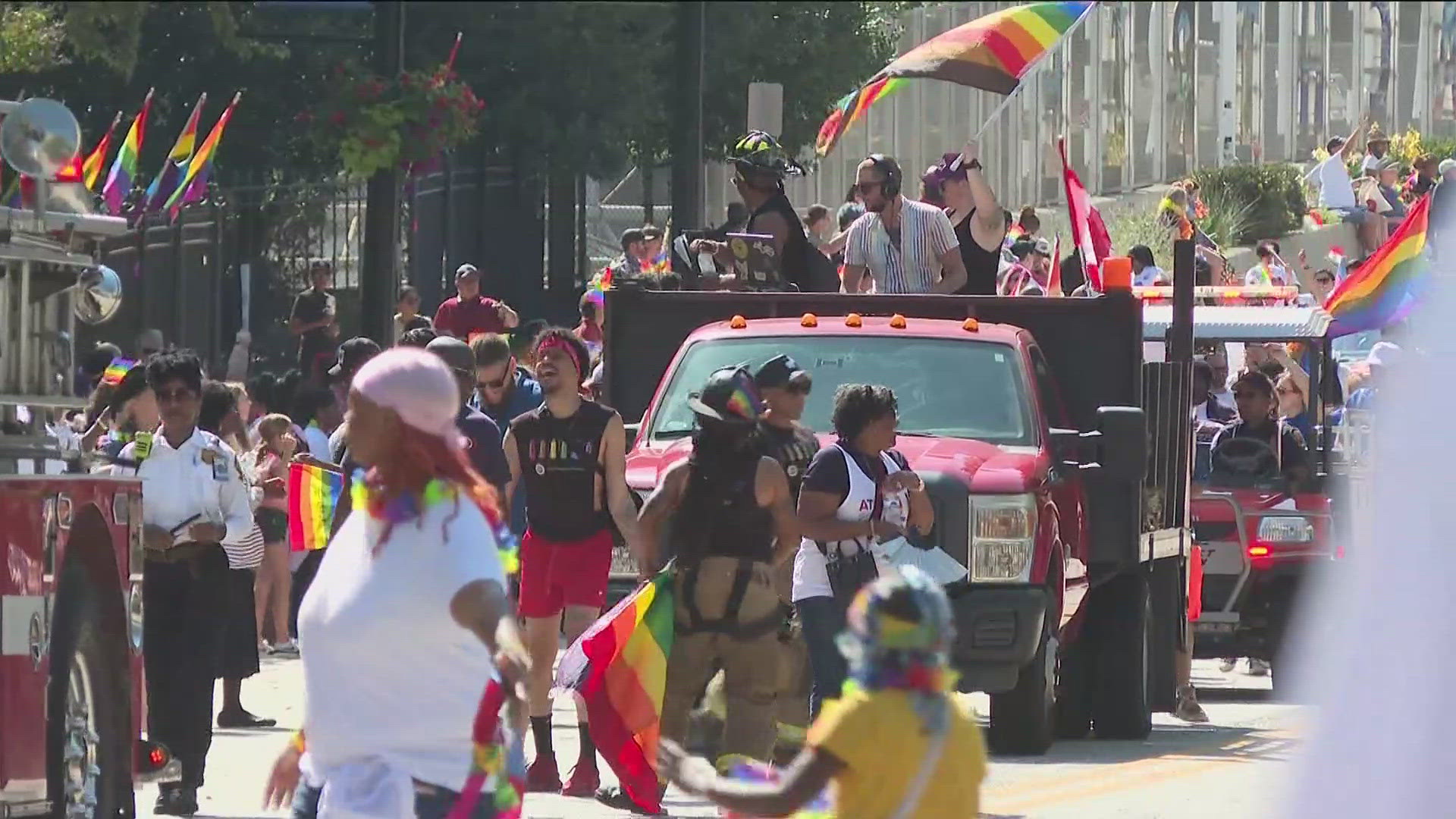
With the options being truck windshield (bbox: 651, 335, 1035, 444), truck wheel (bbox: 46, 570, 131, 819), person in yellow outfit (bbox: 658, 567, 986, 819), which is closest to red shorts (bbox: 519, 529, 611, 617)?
truck windshield (bbox: 651, 335, 1035, 444)

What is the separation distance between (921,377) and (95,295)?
15.2 ft

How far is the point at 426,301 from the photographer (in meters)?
32.9

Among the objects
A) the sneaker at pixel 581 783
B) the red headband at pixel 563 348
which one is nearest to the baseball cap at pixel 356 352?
the red headband at pixel 563 348

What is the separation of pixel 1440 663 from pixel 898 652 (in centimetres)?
186

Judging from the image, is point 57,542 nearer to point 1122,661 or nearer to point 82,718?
point 82,718

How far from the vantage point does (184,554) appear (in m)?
11.4

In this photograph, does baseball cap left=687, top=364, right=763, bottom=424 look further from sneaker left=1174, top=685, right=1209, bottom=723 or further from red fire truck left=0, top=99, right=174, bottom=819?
sneaker left=1174, top=685, right=1209, bottom=723

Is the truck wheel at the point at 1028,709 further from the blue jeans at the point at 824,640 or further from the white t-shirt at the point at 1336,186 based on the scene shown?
the white t-shirt at the point at 1336,186

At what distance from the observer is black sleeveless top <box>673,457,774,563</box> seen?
33.4ft

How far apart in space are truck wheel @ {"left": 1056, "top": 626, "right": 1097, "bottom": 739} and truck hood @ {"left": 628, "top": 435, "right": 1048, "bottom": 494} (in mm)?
1656

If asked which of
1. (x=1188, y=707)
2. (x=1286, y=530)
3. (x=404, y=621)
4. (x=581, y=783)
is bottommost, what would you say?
(x=1188, y=707)

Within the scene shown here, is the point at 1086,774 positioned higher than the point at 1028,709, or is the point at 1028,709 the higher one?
the point at 1028,709

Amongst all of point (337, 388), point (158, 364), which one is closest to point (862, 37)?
point (337, 388)

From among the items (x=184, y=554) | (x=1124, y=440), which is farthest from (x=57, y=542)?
(x=1124, y=440)
